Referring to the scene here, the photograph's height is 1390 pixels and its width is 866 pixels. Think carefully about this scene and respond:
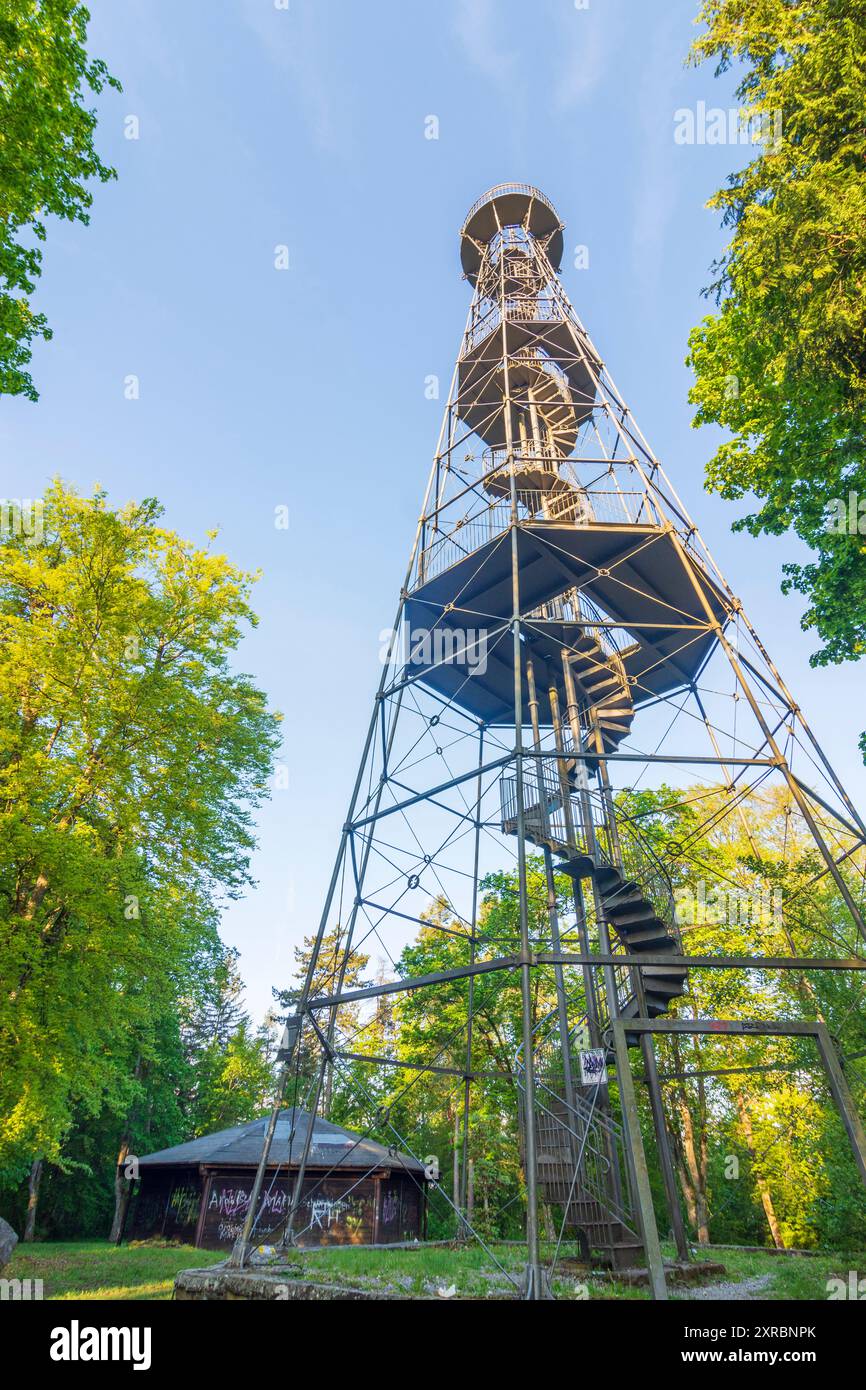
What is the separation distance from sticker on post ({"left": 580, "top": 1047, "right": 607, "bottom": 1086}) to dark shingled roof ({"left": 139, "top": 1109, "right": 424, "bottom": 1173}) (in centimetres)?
1086

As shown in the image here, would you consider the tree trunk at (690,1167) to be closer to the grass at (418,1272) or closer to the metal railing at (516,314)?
the grass at (418,1272)

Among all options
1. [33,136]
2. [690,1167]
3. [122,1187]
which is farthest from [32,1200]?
[33,136]

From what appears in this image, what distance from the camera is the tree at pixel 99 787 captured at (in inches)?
461

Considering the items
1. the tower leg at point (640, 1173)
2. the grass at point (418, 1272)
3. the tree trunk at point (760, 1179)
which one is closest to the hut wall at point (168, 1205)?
the grass at point (418, 1272)

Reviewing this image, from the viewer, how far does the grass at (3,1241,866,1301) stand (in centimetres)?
724

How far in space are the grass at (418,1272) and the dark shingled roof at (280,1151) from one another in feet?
10.5

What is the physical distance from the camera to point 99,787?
44.0 feet

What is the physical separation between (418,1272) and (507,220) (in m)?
20.6

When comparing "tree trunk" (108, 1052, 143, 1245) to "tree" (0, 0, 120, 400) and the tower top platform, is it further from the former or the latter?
the tower top platform

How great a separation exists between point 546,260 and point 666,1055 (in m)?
23.0

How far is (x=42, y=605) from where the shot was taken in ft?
49.3

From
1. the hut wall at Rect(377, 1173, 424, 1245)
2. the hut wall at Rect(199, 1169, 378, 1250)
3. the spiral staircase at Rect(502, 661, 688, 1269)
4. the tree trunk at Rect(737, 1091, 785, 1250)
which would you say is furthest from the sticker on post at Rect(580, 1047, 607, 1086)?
the tree trunk at Rect(737, 1091, 785, 1250)

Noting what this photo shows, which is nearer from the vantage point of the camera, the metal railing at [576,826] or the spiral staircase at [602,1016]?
the spiral staircase at [602,1016]
